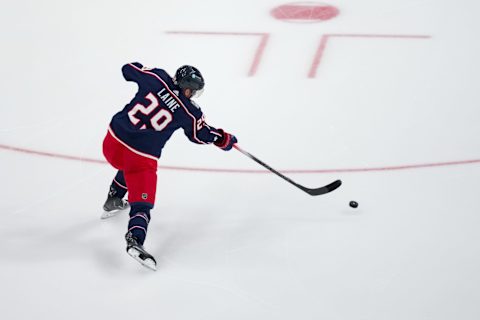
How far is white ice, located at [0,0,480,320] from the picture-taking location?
10.2 feet

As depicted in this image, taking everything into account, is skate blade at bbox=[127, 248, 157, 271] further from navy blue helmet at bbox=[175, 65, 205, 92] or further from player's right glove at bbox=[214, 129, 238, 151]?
navy blue helmet at bbox=[175, 65, 205, 92]

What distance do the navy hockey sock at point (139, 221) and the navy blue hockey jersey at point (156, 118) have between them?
243 mm

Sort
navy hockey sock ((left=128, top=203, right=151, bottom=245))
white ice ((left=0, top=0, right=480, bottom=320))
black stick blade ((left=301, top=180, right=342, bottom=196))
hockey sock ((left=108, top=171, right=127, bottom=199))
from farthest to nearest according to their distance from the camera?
black stick blade ((left=301, top=180, right=342, bottom=196))
hockey sock ((left=108, top=171, right=127, bottom=199))
navy hockey sock ((left=128, top=203, right=151, bottom=245))
white ice ((left=0, top=0, right=480, bottom=320))

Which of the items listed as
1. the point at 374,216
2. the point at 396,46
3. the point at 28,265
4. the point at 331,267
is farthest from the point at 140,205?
the point at 396,46

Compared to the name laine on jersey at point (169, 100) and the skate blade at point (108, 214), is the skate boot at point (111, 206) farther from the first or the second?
the name laine on jersey at point (169, 100)

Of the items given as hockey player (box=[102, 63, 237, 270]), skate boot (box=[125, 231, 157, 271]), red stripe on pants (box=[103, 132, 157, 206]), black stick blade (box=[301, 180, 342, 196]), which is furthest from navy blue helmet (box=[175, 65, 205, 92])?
black stick blade (box=[301, 180, 342, 196])

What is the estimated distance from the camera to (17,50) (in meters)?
5.67

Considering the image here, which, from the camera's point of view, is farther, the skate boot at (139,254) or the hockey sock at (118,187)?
the hockey sock at (118,187)

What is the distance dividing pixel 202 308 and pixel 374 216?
1.10 meters

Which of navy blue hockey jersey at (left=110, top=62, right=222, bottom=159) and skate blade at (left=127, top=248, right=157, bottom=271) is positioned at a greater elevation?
navy blue hockey jersey at (left=110, top=62, right=222, bottom=159)

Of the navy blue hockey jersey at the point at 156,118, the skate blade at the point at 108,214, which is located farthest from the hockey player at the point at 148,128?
the skate blade at the point at 108,214

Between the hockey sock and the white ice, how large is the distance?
15 cm

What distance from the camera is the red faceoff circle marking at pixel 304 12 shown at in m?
6.25

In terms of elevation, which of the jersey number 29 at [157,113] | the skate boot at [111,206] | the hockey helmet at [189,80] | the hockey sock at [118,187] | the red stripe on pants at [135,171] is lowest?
the skate boot at [111,206]
